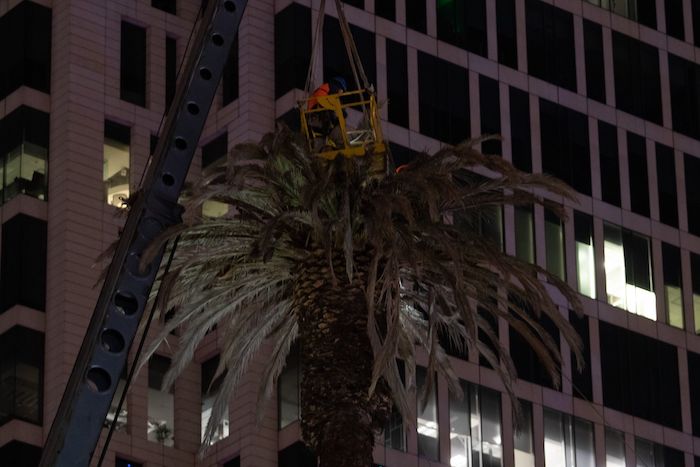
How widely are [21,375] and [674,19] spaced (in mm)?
35087

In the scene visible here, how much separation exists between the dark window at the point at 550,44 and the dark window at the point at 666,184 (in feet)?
16.4

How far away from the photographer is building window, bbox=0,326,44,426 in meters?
97.3

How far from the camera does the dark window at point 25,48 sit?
342 ft

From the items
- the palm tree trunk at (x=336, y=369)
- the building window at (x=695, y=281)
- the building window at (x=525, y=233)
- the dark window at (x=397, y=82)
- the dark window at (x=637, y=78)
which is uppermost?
the dark window at (x=637, y=78)

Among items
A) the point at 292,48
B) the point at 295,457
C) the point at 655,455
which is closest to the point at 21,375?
the point at 295,457

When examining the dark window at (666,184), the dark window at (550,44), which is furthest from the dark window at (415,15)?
the dark window at (666,184)

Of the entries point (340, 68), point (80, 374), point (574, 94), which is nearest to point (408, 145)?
point (340, 68)

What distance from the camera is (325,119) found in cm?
5972

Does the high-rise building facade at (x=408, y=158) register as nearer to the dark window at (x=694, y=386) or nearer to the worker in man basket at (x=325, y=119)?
the dark window at (x=694, y=386)

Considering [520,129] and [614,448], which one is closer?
[614,448]

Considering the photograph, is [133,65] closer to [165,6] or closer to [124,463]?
[165,6]

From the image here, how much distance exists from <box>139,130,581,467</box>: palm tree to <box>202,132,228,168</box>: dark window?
43987 mm

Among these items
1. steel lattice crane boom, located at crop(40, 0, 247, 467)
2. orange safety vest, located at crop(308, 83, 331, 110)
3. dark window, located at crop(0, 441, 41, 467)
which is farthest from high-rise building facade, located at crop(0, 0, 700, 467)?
steel lattice crane boom, located at crop(40, 0, 247, 467)

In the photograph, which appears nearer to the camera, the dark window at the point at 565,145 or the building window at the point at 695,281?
the dark window at the point at 565,145
